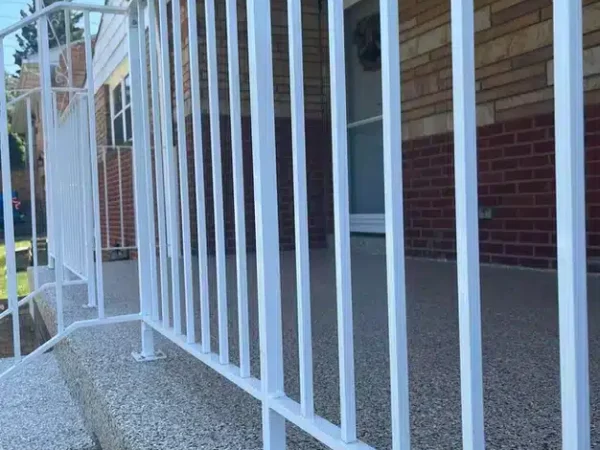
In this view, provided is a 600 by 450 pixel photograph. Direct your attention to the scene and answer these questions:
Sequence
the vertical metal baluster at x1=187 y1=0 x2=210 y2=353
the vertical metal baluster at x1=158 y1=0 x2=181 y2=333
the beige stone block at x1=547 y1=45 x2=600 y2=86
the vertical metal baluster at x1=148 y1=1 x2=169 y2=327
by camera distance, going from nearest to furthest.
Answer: the vertical metal baluster at x1=187 y1=0 x2=210 y2=353 → the vertical metal baluster at x1=158 y1=0 x2=181 y2=333 → the vertical metal baluster at x1=148 y1=1 x2=169 y2=327 → the beige stone block at x1=547 y1=45 x2=600 y2=86

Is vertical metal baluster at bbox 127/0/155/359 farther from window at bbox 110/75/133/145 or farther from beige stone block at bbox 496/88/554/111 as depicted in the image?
window at bbox 110/75/133/145

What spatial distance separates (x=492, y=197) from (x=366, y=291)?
124 cm

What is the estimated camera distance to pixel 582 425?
2.40 ft

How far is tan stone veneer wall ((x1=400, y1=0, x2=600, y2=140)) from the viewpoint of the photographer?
376cm

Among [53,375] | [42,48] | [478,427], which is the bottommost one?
[53,375]

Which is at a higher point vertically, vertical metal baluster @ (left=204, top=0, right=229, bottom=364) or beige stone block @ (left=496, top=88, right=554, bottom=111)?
beige stone block @ (left=496, top=88, right=554, bottom=111)

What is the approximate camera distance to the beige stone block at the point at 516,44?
149 inches

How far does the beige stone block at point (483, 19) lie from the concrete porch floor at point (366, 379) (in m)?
1.78

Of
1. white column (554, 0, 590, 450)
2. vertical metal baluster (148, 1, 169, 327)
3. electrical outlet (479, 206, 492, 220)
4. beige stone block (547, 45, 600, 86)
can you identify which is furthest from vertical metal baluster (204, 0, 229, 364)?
electrical outlet (479, 206, 492, 220)

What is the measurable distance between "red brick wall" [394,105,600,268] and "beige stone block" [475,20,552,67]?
1.38 ft

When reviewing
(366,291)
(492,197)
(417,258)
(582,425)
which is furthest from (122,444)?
(417,258)

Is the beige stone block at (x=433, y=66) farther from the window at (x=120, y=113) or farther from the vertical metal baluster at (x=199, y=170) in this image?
the window at (x=120, y=113)

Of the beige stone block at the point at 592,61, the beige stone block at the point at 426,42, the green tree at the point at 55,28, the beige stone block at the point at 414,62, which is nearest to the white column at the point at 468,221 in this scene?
the green tree at the point at 55,28

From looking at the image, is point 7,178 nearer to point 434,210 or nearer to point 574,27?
point 574,27
